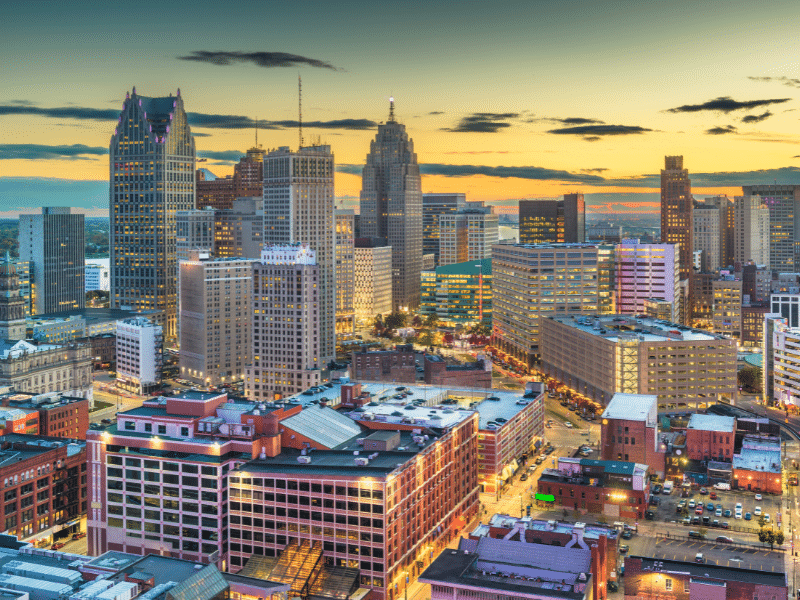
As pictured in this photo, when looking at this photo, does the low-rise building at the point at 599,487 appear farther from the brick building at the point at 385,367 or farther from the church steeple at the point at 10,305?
the church steeple at the point at 10,305

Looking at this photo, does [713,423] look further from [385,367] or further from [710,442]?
[385,367]

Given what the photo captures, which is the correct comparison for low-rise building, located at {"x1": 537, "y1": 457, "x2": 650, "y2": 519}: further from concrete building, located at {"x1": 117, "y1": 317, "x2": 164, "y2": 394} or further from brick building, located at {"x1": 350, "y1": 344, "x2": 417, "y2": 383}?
concrete building, located at {"x1": 117, "y1": 317, "x2": 164, "y2": 394}

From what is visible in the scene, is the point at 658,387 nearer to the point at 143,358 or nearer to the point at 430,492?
the point at 430,492

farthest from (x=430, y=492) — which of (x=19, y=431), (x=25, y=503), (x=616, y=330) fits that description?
(x=616, y=330)

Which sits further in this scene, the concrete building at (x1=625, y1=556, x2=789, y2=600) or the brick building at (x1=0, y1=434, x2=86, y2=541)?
the brick building at (x1=0, y1=434, x2=86, y2=541)

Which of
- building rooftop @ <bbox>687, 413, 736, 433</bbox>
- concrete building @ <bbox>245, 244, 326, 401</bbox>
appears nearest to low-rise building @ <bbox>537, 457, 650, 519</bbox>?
building rooftop @ <bbox>687, 413, 736, 433</bbox>

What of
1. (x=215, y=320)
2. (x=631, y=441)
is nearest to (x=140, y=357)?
(x=215, y=320)

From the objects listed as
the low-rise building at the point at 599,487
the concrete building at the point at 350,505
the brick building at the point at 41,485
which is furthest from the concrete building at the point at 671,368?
the brick building at the point at 41,485
